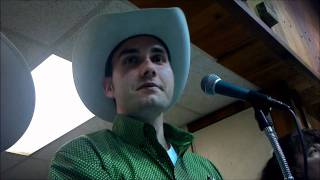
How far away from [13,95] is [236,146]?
226 centimetres

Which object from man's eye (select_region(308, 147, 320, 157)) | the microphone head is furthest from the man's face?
man's eye (select_region(308, 147, 320, 157))

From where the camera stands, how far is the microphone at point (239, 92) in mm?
823

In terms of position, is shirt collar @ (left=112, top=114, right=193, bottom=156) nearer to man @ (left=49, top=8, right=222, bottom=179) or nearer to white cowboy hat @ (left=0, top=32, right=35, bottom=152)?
man @ (left=49, top=8, right=222, bottom=179)

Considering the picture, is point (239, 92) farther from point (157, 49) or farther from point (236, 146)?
point (236, 146)

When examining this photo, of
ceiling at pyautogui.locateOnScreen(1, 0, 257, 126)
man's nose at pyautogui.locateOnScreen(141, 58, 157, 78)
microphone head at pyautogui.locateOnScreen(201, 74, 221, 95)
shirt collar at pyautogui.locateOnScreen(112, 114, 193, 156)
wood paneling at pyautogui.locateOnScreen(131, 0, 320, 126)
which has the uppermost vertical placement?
ceiling at pyautogui.locateOnScreen(1, 0, 257, 126)

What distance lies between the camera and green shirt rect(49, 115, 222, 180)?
770mm

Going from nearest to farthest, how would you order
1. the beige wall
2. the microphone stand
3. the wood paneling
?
the microphone stand < the wood paneling < the beige wall

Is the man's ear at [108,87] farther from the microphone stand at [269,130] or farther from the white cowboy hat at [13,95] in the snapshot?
the white cowboy hat at [13,95]

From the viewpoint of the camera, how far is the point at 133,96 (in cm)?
95

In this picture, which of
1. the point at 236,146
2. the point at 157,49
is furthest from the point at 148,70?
the point at 236,146

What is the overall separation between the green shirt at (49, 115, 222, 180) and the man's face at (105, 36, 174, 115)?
0.05 metres

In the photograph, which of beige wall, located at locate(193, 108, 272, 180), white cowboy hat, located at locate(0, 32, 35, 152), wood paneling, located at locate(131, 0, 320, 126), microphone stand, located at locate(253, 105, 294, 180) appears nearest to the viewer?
white cowboy hat, located at locate(0, 32, 35, 152)

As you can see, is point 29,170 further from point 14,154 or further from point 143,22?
point 143,22

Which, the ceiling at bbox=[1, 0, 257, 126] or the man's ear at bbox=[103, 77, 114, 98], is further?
the ceiling at bbox=[1, 0, 257, 126]
